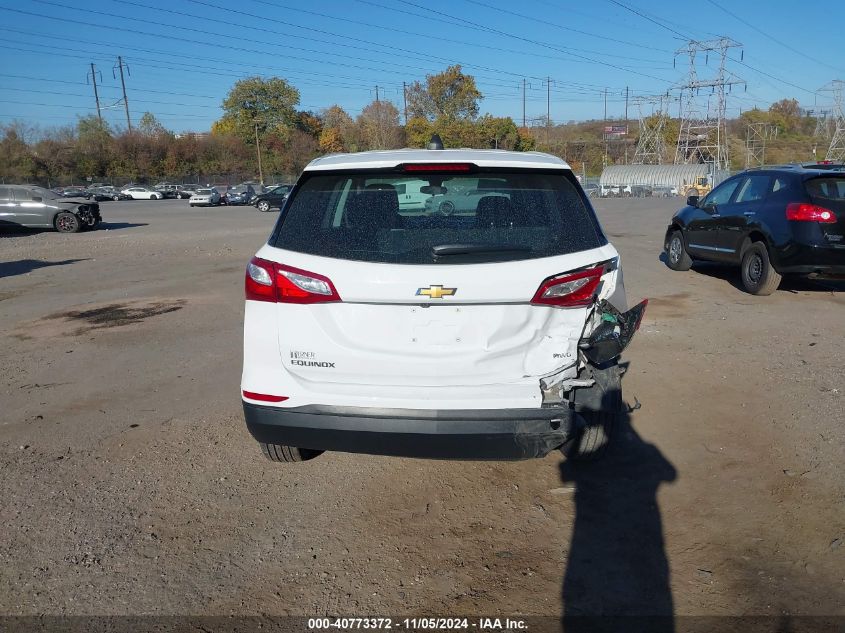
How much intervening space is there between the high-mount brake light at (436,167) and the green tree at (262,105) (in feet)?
305

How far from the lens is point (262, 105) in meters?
93.2

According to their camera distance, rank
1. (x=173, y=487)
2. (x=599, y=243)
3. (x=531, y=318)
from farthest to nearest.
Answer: (x=173, y=487) → (x=599, y=243) → (x=531, y=318)

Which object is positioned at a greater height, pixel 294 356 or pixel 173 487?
pixel 294 356

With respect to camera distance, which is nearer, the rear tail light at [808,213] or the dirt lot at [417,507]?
the dirt lot at [417,507]

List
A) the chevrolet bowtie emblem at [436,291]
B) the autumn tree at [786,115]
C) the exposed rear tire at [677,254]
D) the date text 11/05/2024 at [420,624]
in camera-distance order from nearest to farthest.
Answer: the date text 11/05/2024 at [420,624], the chevrolet bowtie emblem at [436,291], the exposed rear tire at [677,254], the autumn tree at [786,115]

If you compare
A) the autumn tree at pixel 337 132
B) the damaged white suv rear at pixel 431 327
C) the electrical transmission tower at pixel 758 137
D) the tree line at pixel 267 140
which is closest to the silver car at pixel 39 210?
the damaged white suv rear at pixel 431 327

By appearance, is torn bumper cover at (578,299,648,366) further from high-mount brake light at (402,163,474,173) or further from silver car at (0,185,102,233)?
silver car at (0,185,102,233)

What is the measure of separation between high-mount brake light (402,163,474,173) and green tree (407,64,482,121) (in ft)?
271

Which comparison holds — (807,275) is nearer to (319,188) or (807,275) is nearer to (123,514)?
(319,188)

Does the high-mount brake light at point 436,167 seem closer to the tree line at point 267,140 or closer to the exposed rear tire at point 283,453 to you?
the exposed rear tire at point 283,453

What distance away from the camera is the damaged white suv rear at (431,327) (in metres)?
3.13

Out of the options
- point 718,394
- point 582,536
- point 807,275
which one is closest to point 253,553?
point 582,536

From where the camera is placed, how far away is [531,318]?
3.17 meters

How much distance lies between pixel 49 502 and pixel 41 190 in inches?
909
